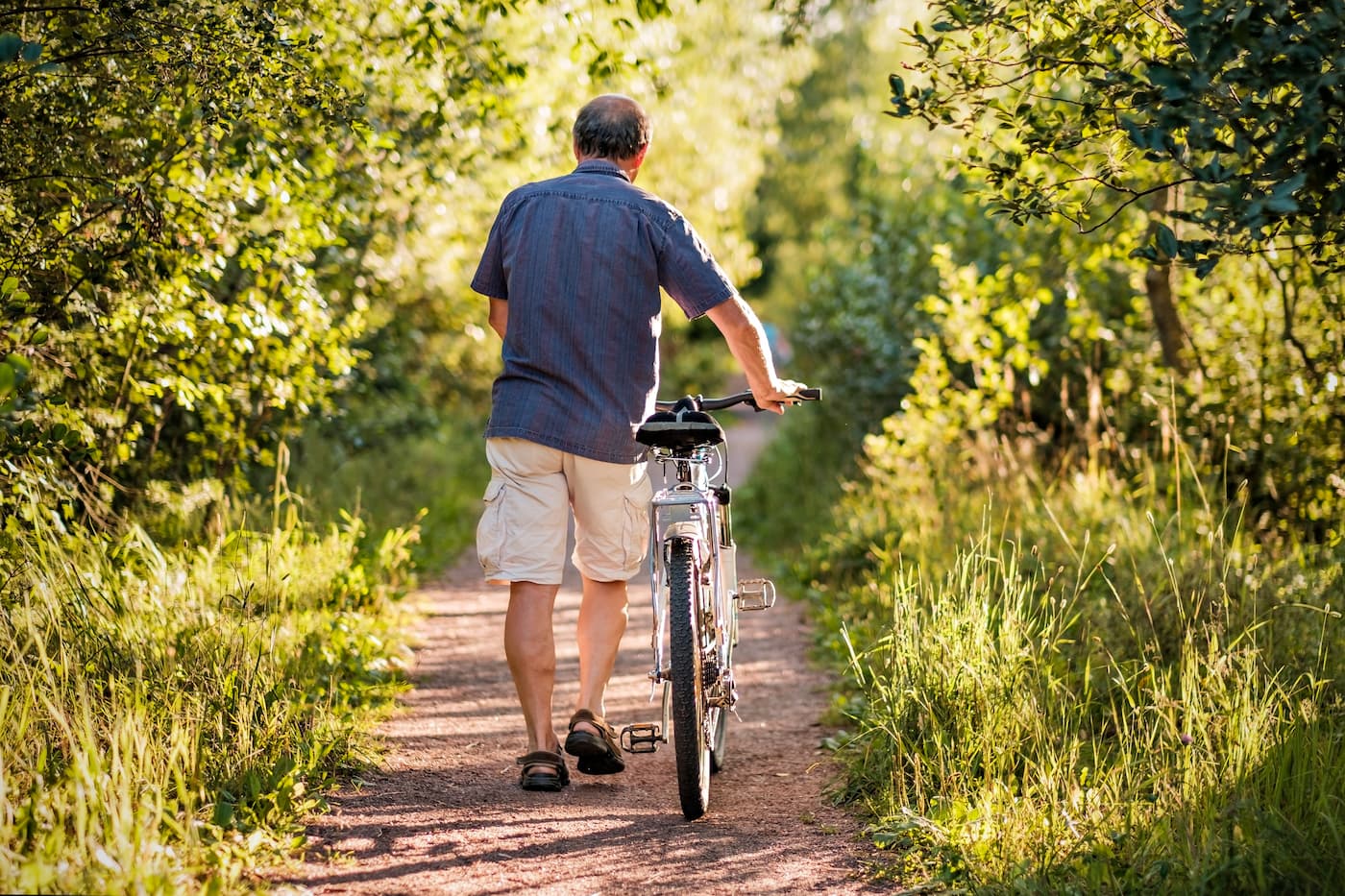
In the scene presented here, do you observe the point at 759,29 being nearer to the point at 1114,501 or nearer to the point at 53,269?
the point at 1114,501

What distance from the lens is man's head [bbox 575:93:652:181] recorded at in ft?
14.2

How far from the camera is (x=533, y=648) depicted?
433cm

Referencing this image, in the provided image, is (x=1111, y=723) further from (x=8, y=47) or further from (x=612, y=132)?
(x=8, y=47)

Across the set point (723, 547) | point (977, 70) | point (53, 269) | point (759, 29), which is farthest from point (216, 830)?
point (759, 29)

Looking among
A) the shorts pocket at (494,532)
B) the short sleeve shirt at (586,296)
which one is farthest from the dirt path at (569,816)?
the short sleeve shirt at (586,296)

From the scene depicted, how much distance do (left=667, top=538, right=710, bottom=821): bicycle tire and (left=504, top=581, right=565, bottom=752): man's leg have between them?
570 mm

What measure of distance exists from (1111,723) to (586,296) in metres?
2.50

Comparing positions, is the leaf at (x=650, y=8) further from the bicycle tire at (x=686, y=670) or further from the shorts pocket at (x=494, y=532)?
the bicycle tire at (x=686, y=670)

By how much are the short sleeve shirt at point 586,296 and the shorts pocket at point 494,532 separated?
0.20 meters

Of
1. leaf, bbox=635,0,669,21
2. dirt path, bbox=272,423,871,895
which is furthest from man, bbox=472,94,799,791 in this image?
leaf, bbox=635,0,669,21

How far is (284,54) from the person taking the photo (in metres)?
4.40

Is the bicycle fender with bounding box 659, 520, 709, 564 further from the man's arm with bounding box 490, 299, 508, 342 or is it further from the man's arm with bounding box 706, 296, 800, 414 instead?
the man's arm with bounding box 490, 299, 508, 342

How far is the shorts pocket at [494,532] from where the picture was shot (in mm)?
4273

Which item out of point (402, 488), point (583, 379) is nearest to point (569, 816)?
point (583, 379)
